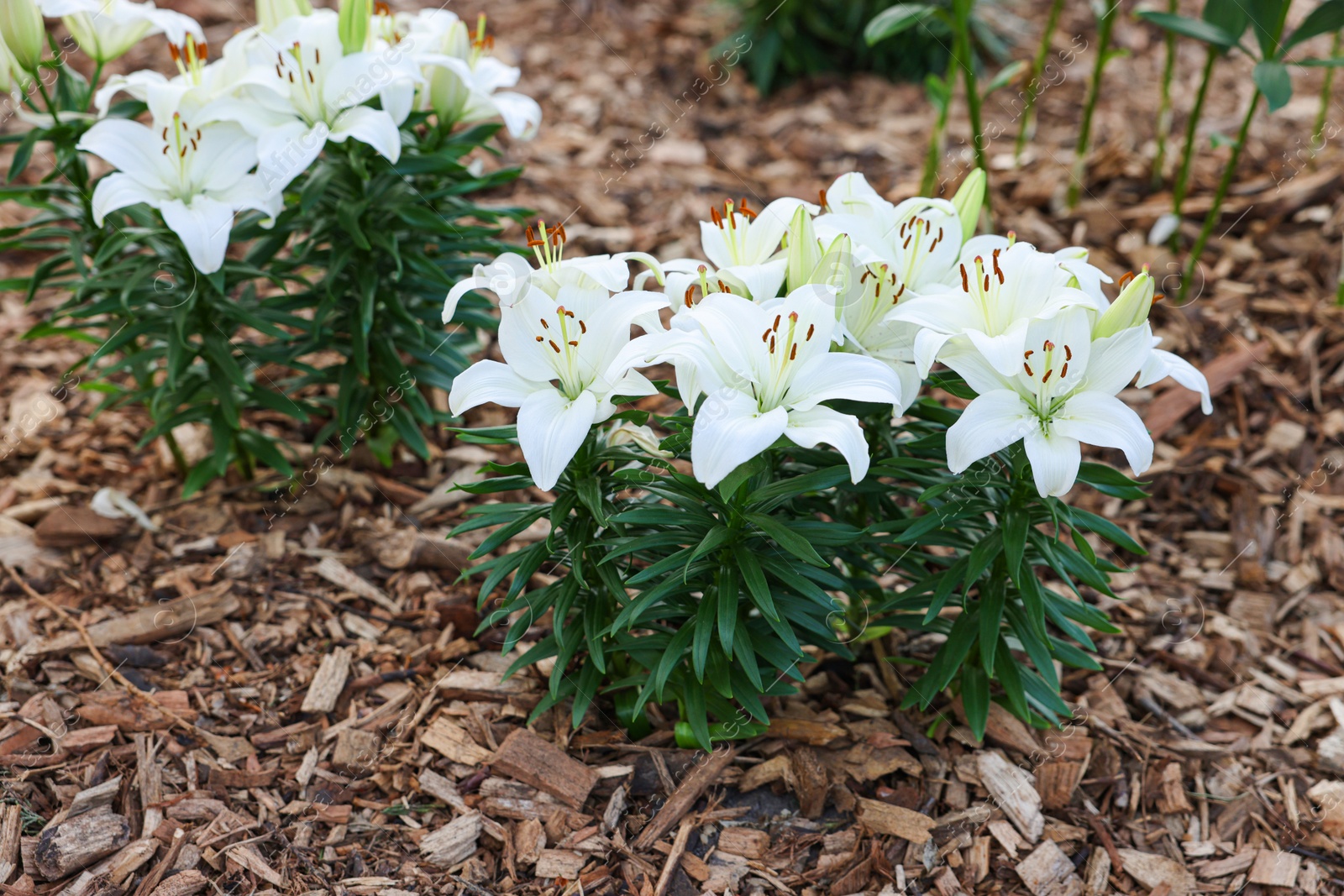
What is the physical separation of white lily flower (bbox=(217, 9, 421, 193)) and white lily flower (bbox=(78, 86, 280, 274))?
0.07m

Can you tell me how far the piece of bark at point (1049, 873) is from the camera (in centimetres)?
246

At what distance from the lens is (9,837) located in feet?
7.73

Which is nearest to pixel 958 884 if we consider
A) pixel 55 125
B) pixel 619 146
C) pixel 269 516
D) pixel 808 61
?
pixel 269 516

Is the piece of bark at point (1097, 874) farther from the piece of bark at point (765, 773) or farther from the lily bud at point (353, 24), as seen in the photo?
the lily bud at point (353, 24)

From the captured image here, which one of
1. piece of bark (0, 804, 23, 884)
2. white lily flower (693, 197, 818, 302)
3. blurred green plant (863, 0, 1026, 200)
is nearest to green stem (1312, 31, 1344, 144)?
blurred green plant (863, 0, 1026, 200)

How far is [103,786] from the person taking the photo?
249 centimetres

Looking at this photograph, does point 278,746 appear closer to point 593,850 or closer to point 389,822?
point 389,822

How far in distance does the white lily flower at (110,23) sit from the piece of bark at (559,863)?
2.38 metres

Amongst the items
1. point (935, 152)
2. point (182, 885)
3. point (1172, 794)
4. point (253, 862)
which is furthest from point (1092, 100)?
point (182, 885)

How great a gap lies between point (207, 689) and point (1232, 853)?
2659mm

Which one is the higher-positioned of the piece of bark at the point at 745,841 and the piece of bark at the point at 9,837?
the piece of bark at the point at 9,837

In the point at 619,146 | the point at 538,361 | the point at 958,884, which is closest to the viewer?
the point at 538,361

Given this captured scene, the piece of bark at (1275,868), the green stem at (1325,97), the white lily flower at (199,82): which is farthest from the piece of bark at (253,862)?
the green stem at (1325,97)

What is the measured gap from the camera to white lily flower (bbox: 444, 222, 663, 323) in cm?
214
